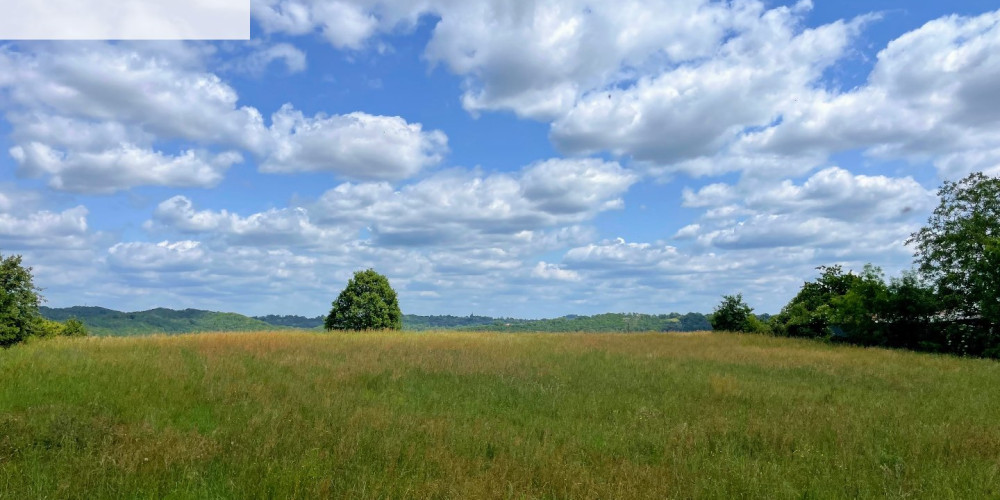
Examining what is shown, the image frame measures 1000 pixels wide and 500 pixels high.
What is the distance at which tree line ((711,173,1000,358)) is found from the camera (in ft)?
82.7

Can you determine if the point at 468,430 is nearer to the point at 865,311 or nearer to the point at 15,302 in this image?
the point at 15,302

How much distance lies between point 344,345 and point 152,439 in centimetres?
1466

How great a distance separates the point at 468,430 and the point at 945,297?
3066 cm

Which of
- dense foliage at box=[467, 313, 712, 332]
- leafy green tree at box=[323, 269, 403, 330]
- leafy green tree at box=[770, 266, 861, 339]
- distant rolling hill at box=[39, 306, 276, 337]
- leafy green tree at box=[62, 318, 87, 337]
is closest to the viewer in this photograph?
leafy green tree at box=[770, 266, 861, 339]

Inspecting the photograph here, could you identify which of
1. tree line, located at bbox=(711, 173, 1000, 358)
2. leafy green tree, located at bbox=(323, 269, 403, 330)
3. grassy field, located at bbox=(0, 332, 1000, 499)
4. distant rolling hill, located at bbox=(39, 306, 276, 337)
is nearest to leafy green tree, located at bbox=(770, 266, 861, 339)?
tree line, located at bbox=(711, 173, 1000, 358)

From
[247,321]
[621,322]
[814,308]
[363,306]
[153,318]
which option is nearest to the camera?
[814,308]

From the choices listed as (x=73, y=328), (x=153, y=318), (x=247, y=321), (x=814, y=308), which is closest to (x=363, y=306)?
(x=73, y=328)

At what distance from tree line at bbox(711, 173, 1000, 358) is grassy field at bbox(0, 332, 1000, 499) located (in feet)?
41.5

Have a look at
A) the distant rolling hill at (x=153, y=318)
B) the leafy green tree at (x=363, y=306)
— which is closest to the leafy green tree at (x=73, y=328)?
the leafy green tree at (x=363, y=306)

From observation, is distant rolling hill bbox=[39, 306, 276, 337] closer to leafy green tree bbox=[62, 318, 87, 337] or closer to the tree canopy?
leafy green tree bbox=[62, 318, 87, 337]

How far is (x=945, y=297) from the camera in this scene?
27328 millimetres

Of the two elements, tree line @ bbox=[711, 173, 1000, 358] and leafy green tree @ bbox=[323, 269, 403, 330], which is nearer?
tree line @ bbox=[711, 173, 1000, 358]

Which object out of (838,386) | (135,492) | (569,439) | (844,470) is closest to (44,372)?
(135,492)

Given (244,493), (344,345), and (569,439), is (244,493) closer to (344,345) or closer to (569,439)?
(569,439)
